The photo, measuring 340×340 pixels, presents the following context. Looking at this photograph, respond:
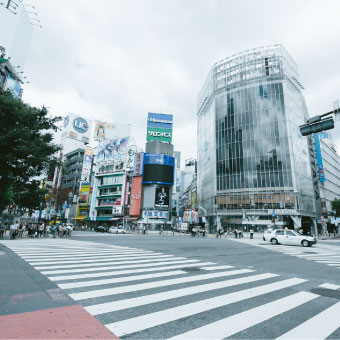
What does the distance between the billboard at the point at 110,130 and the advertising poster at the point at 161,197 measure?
27526mm

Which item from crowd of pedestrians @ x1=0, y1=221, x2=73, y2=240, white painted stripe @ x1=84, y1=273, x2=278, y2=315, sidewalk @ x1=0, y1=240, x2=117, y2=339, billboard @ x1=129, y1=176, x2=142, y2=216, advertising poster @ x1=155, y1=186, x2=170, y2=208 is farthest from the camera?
advertising poster @ x1=155, y1=186, x2=170, y2=208

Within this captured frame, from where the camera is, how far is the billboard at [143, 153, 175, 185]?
6550 cm

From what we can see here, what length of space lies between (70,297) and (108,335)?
6.62 ft

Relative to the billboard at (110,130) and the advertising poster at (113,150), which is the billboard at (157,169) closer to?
the advertising poster at (113,150)

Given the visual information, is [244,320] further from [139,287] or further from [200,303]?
[139,287]

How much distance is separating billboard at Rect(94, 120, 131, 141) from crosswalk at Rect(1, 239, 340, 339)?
255 ft

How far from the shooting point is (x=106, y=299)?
463 cm

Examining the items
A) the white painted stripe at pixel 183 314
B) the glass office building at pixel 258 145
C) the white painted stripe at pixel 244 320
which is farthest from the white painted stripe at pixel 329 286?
the glass office building at pixel 258 145

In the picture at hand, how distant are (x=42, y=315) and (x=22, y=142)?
20880 mm

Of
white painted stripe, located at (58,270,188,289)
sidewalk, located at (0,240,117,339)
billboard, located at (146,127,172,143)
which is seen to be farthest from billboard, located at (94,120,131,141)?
sidewalk, located at (0,240,117,339)

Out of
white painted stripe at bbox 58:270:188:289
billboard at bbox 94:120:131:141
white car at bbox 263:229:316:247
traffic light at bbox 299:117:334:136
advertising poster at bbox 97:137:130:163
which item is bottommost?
white painted stripe at bbox 58:270:188:289

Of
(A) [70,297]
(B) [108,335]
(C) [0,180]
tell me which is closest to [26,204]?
(C) [0,180]

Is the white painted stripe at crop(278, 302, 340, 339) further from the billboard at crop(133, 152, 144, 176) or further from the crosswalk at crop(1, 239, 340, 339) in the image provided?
the billboard at crop(133, 152, 144, 176)

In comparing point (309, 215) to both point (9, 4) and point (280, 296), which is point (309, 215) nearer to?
point (280, 296)
